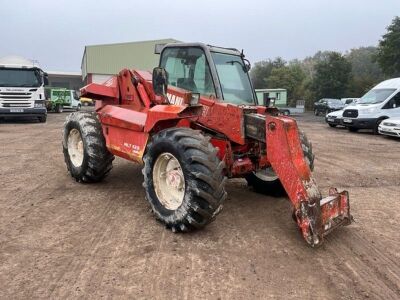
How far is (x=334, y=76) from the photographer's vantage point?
49.3m

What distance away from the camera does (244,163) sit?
18.7 feet

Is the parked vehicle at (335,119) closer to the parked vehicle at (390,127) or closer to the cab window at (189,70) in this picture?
the parked vehicle at (390,127)

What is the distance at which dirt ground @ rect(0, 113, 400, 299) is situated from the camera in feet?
12.3

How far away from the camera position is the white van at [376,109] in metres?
18.0

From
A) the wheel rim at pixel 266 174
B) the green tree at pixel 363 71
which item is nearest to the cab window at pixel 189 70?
the wheel rim at pixel 266 174

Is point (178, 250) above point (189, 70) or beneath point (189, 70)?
beneath

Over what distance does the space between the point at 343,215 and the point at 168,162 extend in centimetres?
209

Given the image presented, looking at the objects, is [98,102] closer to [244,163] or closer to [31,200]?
[31,200]

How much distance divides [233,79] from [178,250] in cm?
256

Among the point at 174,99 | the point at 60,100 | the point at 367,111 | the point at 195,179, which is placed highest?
the point at 174,99

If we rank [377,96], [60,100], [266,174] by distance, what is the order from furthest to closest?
[60,100], [377,96], [266,174]

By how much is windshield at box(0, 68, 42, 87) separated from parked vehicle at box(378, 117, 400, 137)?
1427 centimetres

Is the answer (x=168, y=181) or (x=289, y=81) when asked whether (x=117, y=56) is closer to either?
(x=289, y=81)

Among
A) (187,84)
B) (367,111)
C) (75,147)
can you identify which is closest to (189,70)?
(187,84)
